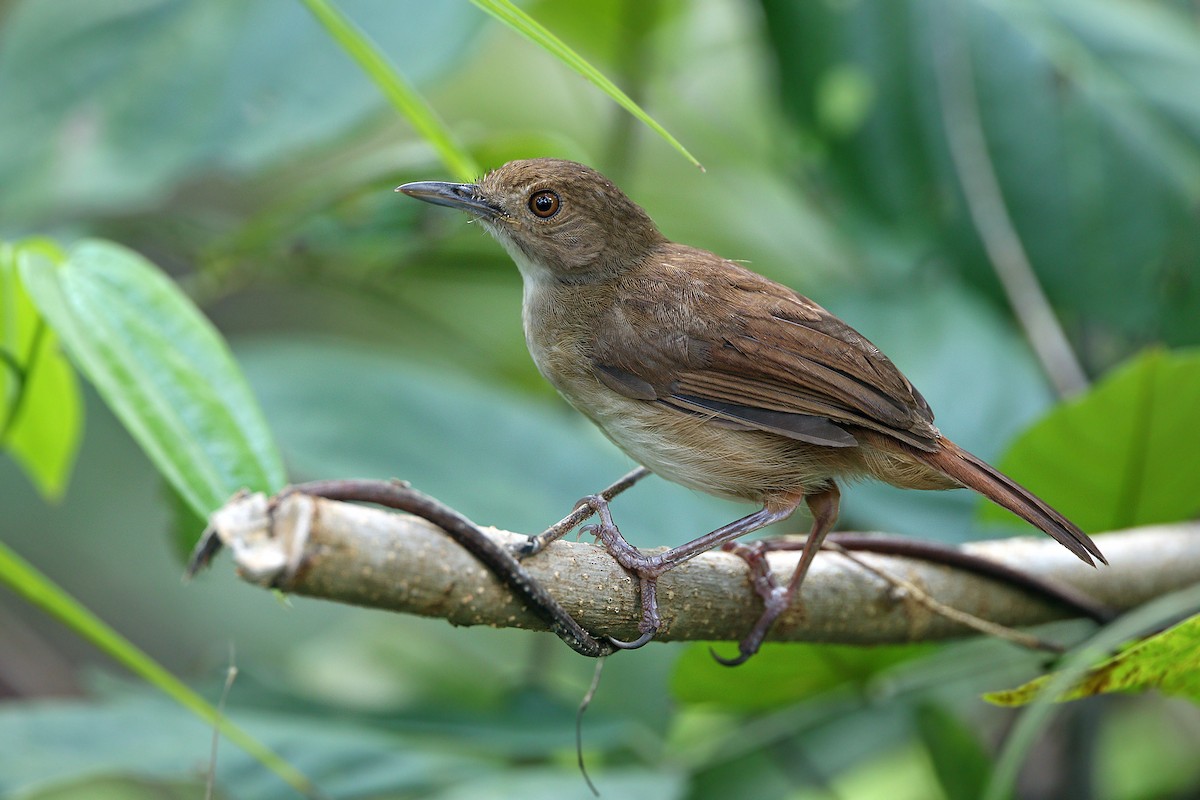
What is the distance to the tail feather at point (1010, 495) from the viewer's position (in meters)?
1.96

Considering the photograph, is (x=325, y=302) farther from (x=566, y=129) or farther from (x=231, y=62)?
(x=231, y=62)

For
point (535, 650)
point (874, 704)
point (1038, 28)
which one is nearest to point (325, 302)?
point (535, 650)

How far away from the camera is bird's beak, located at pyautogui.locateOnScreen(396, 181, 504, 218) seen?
2.54 meters

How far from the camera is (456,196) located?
8.59ft

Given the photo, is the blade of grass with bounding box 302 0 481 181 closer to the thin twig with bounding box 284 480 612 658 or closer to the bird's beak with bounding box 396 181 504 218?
the bird's beak with bounding box 396 181 504 218

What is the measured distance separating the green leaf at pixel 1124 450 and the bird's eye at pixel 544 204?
1180 mm

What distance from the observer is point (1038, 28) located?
12.8 feet

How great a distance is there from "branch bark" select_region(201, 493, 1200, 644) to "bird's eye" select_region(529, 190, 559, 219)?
3.22ft

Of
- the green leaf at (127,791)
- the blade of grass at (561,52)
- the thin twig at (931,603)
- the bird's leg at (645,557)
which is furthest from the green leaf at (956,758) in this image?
the blade of grass at (561,52)

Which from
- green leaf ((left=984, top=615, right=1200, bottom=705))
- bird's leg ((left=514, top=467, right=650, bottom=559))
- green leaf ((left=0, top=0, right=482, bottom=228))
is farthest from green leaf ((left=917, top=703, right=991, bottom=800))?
green leaf ((left=0, top=0, right=482, bottom=228))

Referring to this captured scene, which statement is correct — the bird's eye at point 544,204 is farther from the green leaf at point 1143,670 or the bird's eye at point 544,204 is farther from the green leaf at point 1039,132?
the green leaf at point 1039,132

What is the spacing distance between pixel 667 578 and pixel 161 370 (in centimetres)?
89

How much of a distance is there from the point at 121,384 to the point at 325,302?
523 cm

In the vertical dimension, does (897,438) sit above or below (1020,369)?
above
